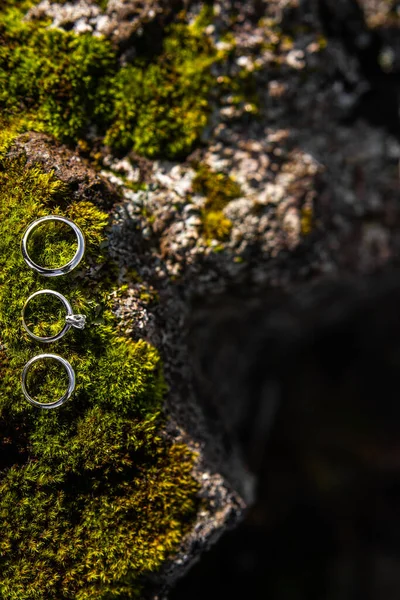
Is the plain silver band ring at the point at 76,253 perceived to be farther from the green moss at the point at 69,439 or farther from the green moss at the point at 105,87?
the green moss at the point at 105,87

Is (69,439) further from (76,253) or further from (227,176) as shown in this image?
(227,176)

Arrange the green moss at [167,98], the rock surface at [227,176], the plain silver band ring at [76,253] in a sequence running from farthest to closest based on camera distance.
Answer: the green moss at [167,98], the rock surface at [227,176], the plain silver band ring at [76,253]

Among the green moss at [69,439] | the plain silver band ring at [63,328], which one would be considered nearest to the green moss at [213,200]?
the green moss at [69,439]

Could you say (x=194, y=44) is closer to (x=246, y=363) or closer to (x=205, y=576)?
(x=246, y=363)

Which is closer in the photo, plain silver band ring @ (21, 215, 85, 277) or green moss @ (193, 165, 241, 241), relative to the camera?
plain silver band ring @ (21, 215, 85, 277)

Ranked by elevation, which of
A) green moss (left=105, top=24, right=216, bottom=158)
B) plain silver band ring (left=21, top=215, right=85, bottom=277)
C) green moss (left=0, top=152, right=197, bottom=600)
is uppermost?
green moss (left=105, top=24, right=216, bottom=158)

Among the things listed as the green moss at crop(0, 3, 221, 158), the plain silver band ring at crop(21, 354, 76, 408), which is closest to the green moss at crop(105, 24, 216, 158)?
the green moss at crop(0, 3, 221, 158)

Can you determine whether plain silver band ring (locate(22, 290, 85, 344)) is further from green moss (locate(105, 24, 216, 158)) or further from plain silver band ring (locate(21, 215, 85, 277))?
green moss (locate(105, 24, 216, 158))
